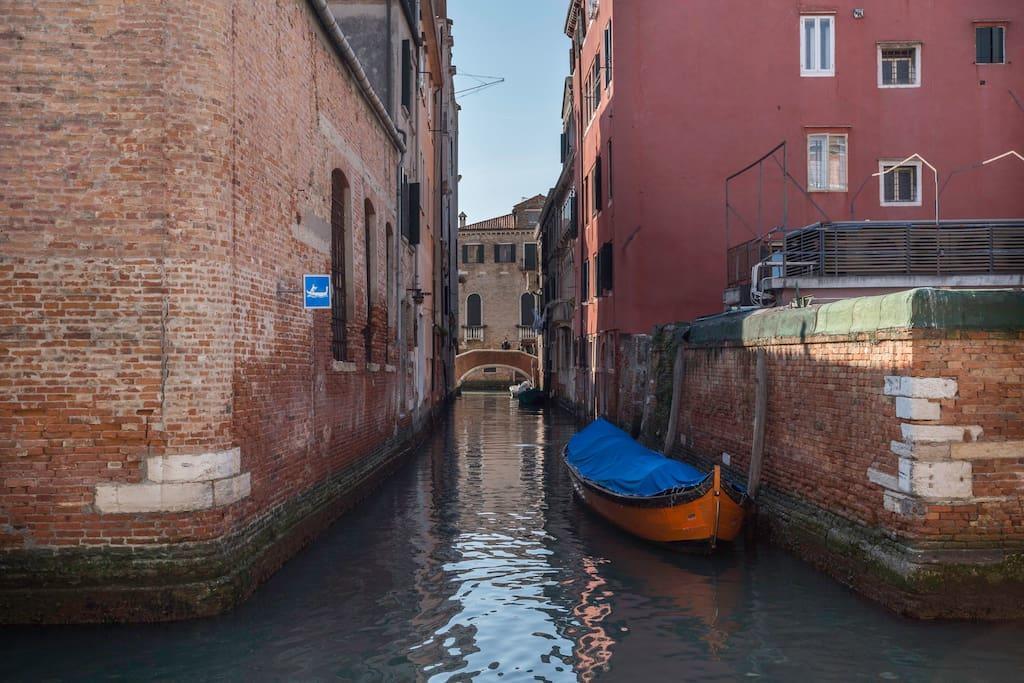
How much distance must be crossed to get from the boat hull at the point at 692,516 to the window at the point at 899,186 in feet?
38.7

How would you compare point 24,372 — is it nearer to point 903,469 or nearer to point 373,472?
point 903,469

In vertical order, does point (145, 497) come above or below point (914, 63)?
below

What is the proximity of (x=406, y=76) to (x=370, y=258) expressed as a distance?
6964 mm

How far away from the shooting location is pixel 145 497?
287 inches

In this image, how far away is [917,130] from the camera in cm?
1977

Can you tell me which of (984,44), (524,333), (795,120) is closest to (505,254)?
(524,333)

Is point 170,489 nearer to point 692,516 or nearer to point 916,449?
point 692,516

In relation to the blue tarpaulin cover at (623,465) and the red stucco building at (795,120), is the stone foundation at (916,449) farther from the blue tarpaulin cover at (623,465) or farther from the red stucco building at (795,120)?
the red stucco building at (795,120)

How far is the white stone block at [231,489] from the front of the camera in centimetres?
760

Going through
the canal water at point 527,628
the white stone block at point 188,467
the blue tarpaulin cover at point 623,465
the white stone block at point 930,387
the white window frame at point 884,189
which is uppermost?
the white window frame at point 884,189

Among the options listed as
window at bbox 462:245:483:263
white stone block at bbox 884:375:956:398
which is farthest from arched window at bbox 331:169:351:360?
window at bbox 462:245:483:263

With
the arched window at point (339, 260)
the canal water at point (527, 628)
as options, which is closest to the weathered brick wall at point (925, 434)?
the canal water at point (527, 628)

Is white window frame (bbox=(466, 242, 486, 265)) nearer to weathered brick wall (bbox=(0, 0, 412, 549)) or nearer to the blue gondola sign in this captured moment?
the blue gondola sign

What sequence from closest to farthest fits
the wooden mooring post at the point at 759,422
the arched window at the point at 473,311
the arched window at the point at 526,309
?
the wooden mooring post at the point at 759,422 < the arched window at the point at 526,309 < the arched window at the point at 473,311
